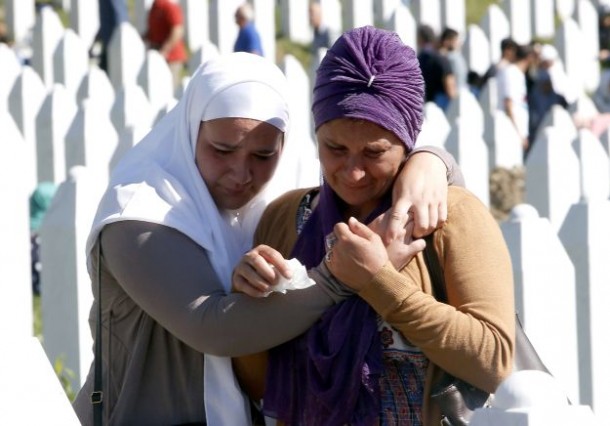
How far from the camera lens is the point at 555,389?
226cm

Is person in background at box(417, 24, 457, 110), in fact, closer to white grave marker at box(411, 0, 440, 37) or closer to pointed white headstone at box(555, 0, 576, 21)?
white grave marker at box(411, 0, 440, 37)

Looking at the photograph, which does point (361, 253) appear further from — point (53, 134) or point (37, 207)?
point (53, 134)

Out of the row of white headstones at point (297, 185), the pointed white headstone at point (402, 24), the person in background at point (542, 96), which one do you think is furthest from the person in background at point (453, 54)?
the row of white headstones at point (297, 185)

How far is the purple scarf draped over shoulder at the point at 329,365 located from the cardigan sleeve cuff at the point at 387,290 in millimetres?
82

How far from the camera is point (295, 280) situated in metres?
3.19

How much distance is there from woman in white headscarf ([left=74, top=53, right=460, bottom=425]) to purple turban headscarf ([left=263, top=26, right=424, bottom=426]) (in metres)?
0.07

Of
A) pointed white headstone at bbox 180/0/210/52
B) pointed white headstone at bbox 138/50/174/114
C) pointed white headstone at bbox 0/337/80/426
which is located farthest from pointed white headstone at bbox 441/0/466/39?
pointed white headstone at bbox 0/337/80/426

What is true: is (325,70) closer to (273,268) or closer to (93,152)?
(273,268)

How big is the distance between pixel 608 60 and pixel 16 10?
614 cm

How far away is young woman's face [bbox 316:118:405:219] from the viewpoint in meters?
3.21

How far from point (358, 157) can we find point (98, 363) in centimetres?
75

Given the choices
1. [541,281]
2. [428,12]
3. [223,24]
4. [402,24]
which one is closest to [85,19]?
[223,24]

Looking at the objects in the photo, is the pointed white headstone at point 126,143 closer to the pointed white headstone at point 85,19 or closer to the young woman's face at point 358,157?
the young woman's face at point 358,157

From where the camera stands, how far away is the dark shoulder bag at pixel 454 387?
312 cm
